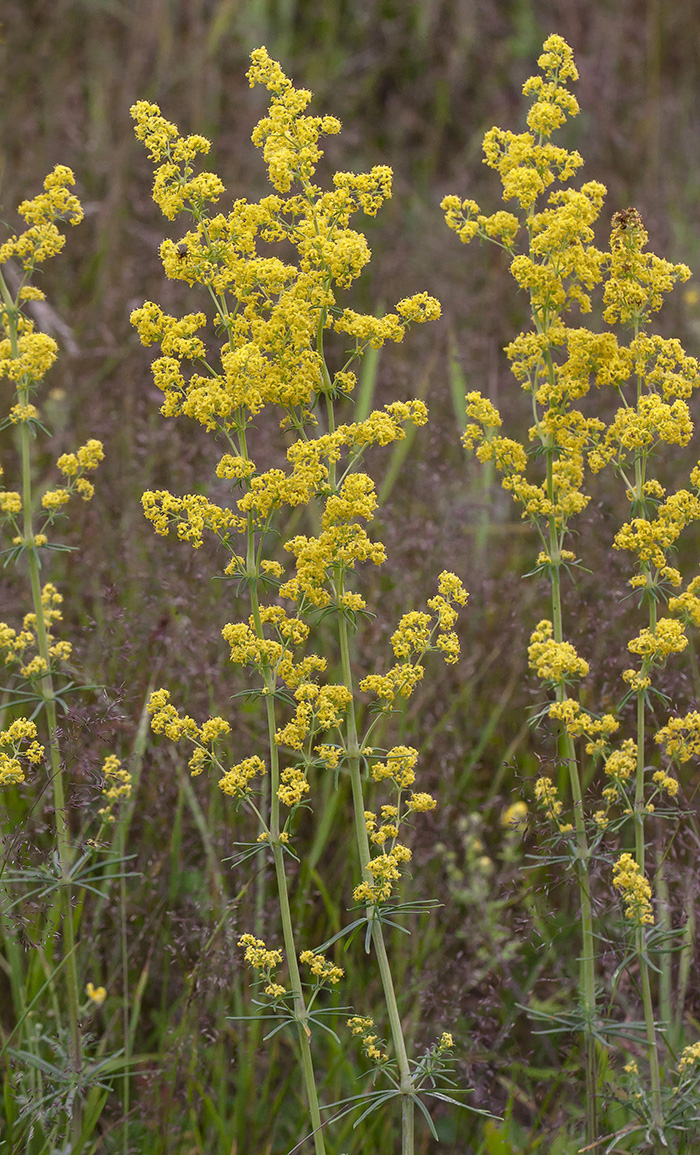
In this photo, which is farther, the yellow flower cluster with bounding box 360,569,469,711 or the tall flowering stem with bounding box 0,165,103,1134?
the tall flowering stem with bounding box 0,165,103,1134

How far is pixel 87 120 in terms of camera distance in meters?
6.68

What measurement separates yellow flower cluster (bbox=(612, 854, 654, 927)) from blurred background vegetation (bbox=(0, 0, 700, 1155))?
0.30 meters

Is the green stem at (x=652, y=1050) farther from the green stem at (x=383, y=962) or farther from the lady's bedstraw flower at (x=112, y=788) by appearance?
the lady's bedstraw flower at (x=112, y=788)

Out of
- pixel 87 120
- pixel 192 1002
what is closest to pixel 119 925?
pixel 192 1002

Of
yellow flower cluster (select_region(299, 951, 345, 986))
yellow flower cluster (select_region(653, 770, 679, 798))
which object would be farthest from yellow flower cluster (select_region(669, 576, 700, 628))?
yellow flower cluster (select_region(299, 951, 345, 986))

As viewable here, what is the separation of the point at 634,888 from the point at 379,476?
212 centimetres

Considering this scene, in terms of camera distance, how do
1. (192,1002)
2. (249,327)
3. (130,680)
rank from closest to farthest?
1. (249,327)
2. (192,1002)
3. (130,680)

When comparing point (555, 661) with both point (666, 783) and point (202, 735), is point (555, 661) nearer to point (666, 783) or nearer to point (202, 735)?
point (666, 783)

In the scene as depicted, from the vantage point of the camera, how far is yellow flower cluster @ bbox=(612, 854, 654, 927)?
2.13 m

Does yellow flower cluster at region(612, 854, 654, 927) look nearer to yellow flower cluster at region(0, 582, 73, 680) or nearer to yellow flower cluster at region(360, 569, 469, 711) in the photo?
yellow flower cluster at region(360, 569, 469, 711)

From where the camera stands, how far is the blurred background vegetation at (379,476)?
278 cm

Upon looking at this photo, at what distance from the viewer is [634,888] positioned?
2.14 meters

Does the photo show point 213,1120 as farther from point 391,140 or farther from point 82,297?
point 391,140

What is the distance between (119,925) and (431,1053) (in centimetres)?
114
